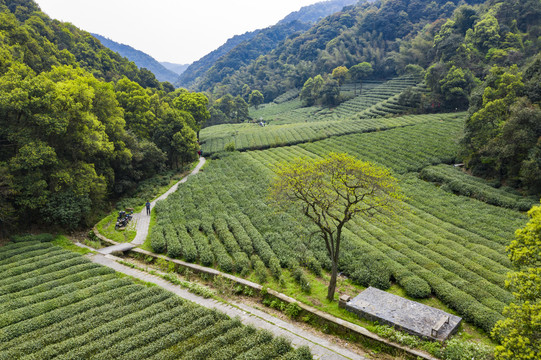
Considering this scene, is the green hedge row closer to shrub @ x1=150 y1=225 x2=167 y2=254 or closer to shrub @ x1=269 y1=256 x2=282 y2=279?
shrub @ x1=269 y1=256 x2=282 y2=279

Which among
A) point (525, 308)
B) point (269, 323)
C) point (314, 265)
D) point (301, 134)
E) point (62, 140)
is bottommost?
point (269, 323)

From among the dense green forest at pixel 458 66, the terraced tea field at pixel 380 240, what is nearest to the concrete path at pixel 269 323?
the terraced tea field at pixel 380 240

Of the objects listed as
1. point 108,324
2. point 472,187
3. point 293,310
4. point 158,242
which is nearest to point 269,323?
point 293,310

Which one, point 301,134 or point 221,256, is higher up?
point 301,134

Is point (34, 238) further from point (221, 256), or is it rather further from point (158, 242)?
point (221, 256)

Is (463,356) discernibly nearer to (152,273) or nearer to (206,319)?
(206,319)
